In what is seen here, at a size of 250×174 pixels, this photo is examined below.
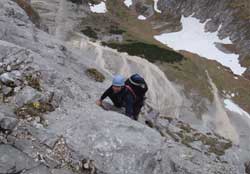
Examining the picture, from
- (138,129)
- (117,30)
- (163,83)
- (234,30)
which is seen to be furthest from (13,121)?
(234,30)

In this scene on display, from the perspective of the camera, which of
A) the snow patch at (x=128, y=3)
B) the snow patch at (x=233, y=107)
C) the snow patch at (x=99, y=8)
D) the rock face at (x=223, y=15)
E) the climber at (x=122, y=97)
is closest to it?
the climber at (x=122, y=97)

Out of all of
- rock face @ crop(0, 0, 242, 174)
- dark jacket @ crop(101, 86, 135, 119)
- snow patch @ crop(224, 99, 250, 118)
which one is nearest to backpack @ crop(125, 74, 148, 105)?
dark jacket @ crop(101, 86, 135, 119)

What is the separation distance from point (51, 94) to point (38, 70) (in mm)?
1338

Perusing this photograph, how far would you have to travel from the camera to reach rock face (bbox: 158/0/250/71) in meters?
92.7

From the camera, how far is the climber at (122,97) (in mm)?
15647

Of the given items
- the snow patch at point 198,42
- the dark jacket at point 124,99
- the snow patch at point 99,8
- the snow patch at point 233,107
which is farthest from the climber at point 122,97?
the snow patch at point 99,8

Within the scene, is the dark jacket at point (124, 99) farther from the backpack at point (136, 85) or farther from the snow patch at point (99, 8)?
the snow patch at point (99, 8)

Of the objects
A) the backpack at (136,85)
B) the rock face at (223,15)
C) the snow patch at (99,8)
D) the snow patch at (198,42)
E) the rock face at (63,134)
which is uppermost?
the backpack at (136,85)

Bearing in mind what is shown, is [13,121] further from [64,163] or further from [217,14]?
[217,14]

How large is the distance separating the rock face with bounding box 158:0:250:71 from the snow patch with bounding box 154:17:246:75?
5.35 feet

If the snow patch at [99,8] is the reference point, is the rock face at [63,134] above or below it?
above

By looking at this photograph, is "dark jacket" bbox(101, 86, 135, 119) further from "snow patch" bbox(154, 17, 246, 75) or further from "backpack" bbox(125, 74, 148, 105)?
"snow patch" bbox(154, 17, 246, 75)

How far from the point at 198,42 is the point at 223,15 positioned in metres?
11.4

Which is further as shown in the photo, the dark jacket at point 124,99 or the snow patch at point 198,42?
the snow patch at point 198,42
